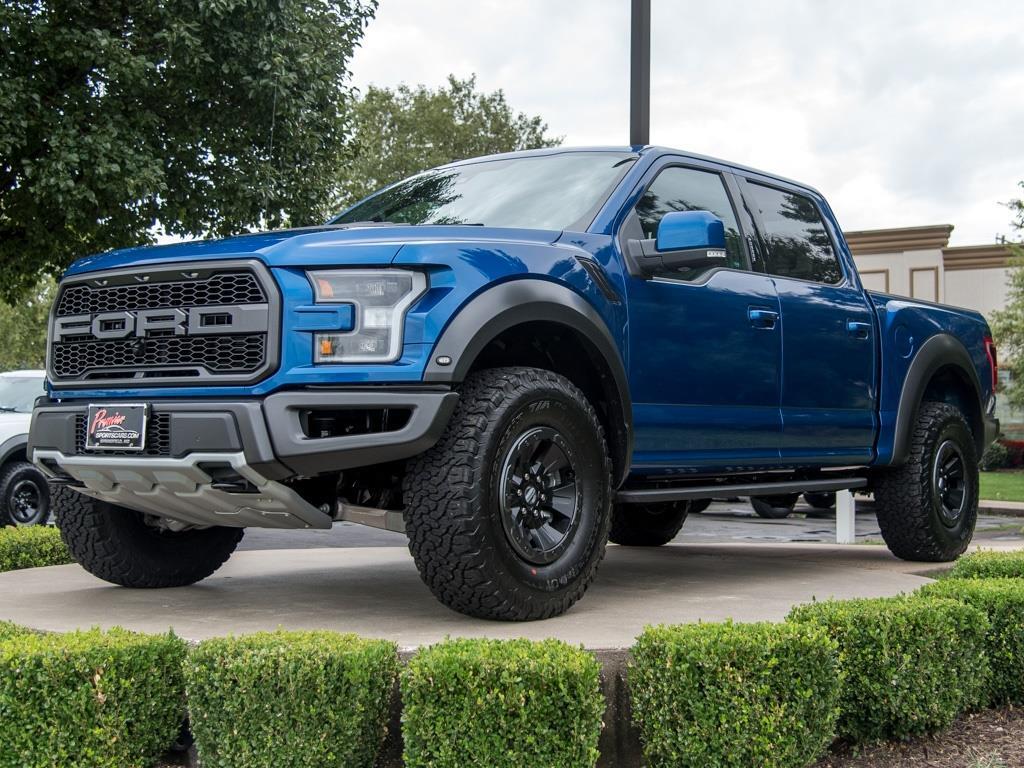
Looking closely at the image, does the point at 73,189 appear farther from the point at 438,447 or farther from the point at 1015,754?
the point at 1015,754

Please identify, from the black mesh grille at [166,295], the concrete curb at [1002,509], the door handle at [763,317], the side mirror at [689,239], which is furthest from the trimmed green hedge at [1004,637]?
the concrete curb at [1002,509]

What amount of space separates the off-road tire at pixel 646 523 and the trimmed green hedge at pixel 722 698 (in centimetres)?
410

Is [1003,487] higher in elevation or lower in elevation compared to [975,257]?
lower

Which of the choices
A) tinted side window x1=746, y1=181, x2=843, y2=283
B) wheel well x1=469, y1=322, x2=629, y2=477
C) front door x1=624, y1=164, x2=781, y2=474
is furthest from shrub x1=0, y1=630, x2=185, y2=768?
tinted side window x1=746, y1=181, x2=843, y2=283

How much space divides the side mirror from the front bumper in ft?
4.41

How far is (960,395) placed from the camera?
25.5 feet

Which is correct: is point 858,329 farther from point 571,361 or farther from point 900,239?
point 900,239

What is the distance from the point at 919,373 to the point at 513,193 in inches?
114

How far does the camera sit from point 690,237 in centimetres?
496

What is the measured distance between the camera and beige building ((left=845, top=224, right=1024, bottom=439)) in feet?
123

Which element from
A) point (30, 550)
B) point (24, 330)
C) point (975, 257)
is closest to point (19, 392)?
point (30, 550)

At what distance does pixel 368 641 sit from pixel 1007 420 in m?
38.9

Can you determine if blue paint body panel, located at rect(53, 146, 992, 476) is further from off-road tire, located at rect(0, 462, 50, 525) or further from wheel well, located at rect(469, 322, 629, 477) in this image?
off-road tire, located at rect(0, 462, 50, 525)

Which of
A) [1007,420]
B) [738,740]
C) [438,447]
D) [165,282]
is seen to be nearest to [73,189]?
[165,282]
